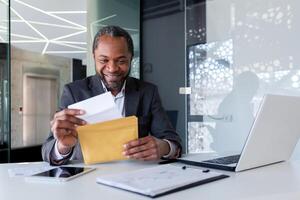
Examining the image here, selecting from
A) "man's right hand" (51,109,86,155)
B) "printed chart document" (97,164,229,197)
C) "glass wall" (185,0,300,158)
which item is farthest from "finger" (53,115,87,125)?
"glass wall" (185,0,300,158)

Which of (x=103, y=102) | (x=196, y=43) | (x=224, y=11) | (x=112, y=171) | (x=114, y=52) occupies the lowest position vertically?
(x=112, y=171)

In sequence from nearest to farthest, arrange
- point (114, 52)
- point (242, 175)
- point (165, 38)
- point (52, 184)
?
1. point (52, 184)
2. point (242, 175)
3. point (114, 52)
4. point (165, 38)

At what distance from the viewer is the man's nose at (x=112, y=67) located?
4.51 ft

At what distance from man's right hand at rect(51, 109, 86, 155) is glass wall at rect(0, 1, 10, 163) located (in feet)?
8.03

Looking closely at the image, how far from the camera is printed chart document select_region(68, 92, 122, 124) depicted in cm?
104

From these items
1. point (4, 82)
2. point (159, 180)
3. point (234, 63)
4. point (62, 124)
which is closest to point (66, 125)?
point (62, 124)

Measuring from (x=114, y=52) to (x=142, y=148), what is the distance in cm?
45

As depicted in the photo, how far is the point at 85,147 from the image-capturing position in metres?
1.09

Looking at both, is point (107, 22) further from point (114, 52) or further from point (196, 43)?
point (114, 52)

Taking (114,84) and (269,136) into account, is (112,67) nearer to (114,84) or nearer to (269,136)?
(114,84)

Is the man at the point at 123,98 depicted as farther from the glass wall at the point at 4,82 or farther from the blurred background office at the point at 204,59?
the glass wall at the point at 4,82

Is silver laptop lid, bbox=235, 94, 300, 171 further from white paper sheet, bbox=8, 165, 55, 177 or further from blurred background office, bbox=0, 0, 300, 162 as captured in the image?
blurred background office, bbox=0, 0, 300, 162

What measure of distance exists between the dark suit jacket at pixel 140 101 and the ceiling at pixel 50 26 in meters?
2.34

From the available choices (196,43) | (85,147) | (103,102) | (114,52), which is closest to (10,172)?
(85,147)
